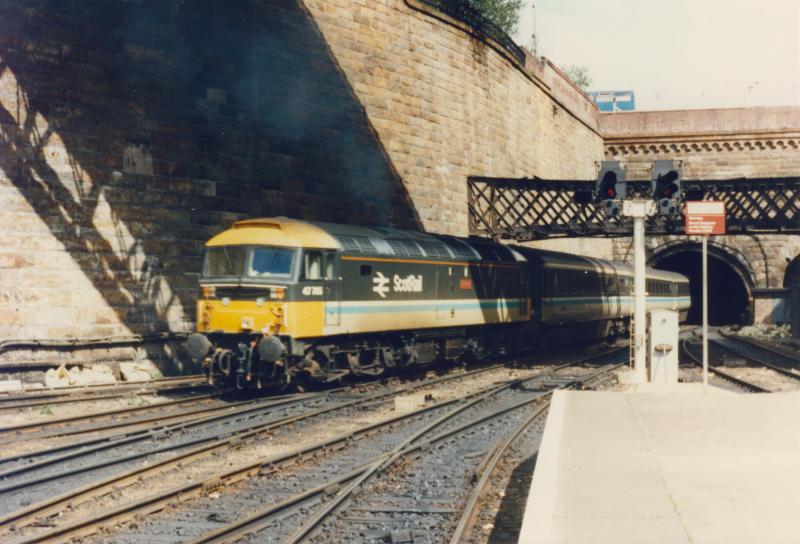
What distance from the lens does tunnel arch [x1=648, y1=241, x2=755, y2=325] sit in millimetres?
46844

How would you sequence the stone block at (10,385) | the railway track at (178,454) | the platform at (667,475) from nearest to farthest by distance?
the platform at (667,475), the railway track at (178,454), the stone block at (10,385)

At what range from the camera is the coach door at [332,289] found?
655 inches

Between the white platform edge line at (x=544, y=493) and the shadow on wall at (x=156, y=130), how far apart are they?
39.8 ft

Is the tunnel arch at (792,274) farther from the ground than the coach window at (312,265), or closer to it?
farther from the ground

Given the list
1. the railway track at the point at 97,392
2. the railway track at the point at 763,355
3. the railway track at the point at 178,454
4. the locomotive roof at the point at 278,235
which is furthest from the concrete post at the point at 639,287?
the railway track at the point at 97,392

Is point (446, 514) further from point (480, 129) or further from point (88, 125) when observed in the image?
point (480, 129)

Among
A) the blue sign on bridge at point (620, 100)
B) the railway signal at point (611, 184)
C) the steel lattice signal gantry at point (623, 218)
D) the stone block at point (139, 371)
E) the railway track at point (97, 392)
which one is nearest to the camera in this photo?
the railway track at point (97, 392)

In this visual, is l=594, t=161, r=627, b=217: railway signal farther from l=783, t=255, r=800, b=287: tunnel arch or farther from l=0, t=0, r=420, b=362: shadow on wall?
l=783, t=255, r=800, b=287: tunnel arch

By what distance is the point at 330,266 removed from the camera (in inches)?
661

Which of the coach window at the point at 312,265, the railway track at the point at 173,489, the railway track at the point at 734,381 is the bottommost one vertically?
the railway track at the point at 173,489

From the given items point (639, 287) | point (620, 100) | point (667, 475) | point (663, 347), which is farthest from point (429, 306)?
point (620, 100)

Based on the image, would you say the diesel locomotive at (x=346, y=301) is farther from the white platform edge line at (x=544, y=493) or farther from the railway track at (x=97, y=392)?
the white platform edge line at (x=544, y=493)

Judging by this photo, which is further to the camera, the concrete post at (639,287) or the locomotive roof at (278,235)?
the locomotive roof at (278,235)

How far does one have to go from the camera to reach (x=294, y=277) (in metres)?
15.9
